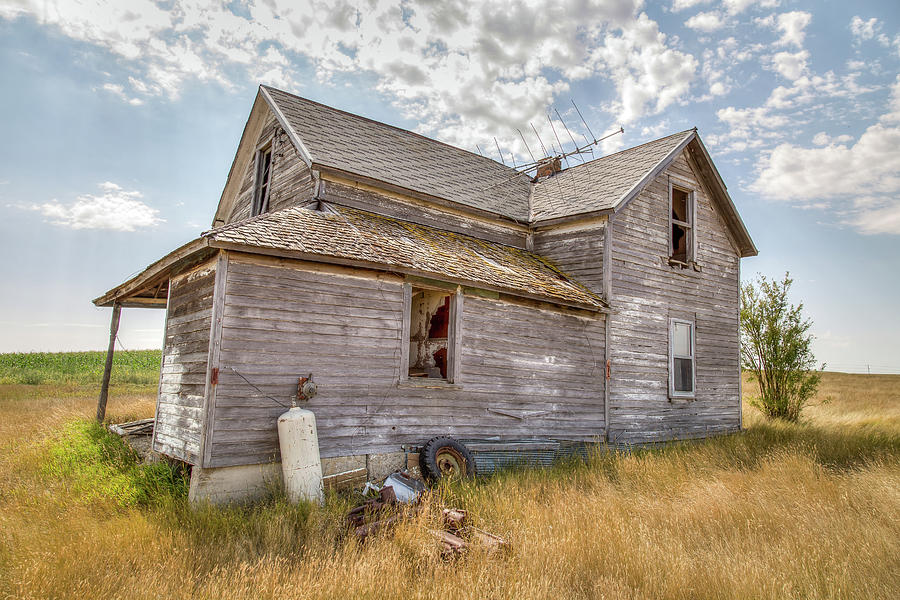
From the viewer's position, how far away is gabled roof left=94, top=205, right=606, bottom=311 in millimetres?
7359

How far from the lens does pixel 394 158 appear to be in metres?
12.7

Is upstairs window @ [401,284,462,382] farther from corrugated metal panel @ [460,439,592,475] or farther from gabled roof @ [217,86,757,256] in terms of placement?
gabled roof @ [217,86,757,256]

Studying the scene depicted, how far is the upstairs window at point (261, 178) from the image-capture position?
13.0 metres

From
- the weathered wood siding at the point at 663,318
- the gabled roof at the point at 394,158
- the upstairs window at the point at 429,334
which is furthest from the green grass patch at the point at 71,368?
the weathered wood siding at the point at 663,318

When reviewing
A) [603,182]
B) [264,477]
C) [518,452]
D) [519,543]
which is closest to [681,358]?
[603,182]

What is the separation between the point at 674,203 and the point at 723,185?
1.26 m

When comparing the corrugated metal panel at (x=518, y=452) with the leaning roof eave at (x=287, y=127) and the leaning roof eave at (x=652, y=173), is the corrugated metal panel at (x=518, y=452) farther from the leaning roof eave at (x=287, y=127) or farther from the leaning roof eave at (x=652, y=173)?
the leaning roof eave at (x=287, y=127)

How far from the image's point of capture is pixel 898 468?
9.14 meters

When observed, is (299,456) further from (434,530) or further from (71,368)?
(71,368)

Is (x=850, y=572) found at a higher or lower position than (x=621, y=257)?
lower

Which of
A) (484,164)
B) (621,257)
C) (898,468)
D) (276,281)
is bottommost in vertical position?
(898,468)

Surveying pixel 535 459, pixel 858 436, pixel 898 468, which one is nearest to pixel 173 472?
pixel 535 459

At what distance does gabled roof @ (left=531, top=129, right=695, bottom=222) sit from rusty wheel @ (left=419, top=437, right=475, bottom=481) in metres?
6.32

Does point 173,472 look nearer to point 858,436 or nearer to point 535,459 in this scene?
point 535,459
